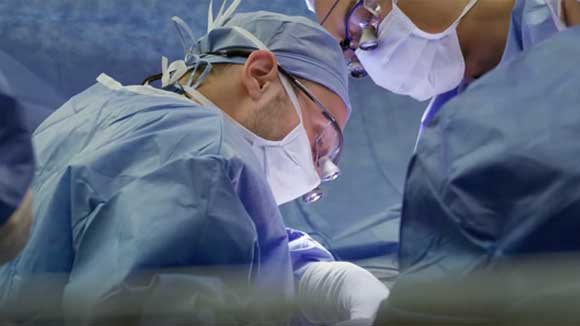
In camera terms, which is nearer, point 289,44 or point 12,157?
point 12,157

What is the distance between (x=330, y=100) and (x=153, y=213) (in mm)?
834

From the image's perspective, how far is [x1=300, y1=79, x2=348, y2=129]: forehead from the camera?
182 cm

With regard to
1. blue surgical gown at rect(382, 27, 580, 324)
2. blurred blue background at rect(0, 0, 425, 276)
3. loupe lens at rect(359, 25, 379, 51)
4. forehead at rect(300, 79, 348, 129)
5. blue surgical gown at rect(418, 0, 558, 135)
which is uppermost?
blue surgical gown at rect(382, 27, 580, 324)

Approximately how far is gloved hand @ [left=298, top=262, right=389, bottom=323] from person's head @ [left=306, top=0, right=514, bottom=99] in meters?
0.68

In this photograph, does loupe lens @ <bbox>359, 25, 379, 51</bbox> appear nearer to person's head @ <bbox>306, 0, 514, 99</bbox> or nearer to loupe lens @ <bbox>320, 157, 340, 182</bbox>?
person's head @ <bbox>306, 0, 514, 99</bbox>

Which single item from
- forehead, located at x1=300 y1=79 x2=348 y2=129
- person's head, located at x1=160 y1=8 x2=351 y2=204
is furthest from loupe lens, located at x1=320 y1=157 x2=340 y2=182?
forehead, located at x1=300 y1=79 x2=348 y2=129

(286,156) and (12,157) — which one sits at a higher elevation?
(12,157)

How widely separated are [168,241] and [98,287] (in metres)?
0.11

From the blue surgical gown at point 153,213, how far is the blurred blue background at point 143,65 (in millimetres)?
1483

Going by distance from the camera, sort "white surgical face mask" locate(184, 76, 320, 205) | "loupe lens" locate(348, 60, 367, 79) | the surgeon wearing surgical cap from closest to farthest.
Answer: the surgeon wearing surgical cap → "white surgical face mask" locate(184, 76, 320, 205) → "loupe lens" locate(348, 60, 367, 79)

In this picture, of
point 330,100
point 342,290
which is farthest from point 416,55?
point 342,290

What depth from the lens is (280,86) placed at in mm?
1729

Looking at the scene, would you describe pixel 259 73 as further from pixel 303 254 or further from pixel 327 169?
pixel 303 254

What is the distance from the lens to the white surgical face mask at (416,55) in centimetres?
206
